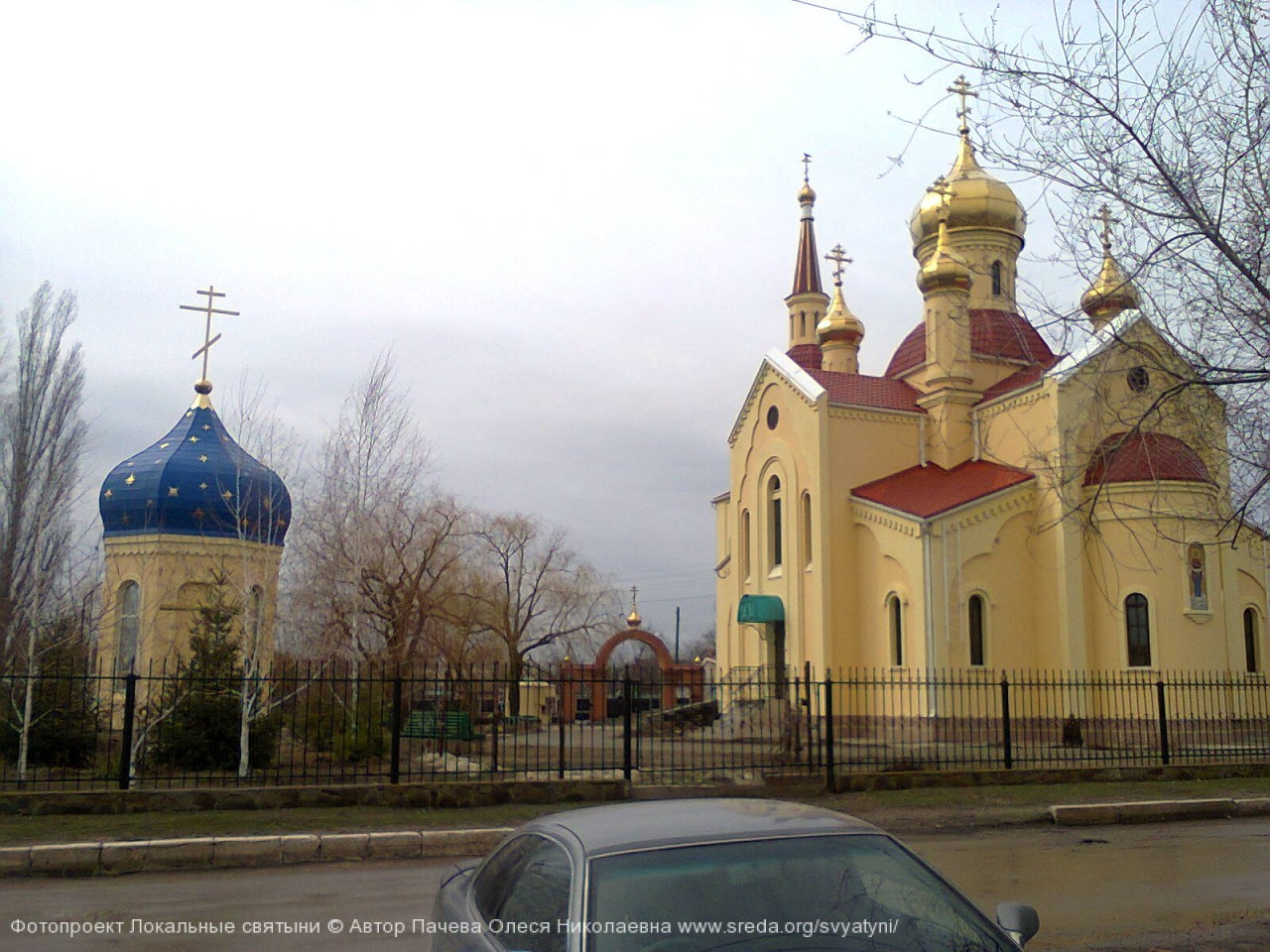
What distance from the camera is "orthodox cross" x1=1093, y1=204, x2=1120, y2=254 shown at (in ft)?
24.5

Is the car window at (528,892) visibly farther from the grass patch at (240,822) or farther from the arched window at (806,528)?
the arched window at (806,528)

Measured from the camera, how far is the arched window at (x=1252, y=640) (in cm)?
2445

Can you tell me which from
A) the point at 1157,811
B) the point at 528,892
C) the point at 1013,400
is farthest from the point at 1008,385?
the point at 528,892

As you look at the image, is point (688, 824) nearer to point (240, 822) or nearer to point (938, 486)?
point (240, 822)

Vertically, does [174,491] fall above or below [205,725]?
above

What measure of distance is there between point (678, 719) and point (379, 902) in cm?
2566

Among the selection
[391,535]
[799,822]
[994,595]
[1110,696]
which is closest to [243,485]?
[391,535]

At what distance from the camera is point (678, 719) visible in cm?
3288

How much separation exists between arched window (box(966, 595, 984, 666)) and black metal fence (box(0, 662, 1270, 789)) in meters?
0.48

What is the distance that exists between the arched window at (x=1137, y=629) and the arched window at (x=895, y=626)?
4958 millimetres

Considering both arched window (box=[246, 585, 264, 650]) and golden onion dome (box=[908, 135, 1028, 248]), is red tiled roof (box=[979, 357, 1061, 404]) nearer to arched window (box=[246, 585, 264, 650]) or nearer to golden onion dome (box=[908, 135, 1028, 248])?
golden onion dome (box=[908, 135, 1028, 248])

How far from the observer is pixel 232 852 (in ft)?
31.3

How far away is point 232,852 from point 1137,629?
2054 centimetres

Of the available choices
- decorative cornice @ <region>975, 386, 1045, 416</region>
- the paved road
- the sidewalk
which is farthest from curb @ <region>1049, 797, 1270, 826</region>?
decorative cornice @ <region>975, 386, 1045, 416</region>
